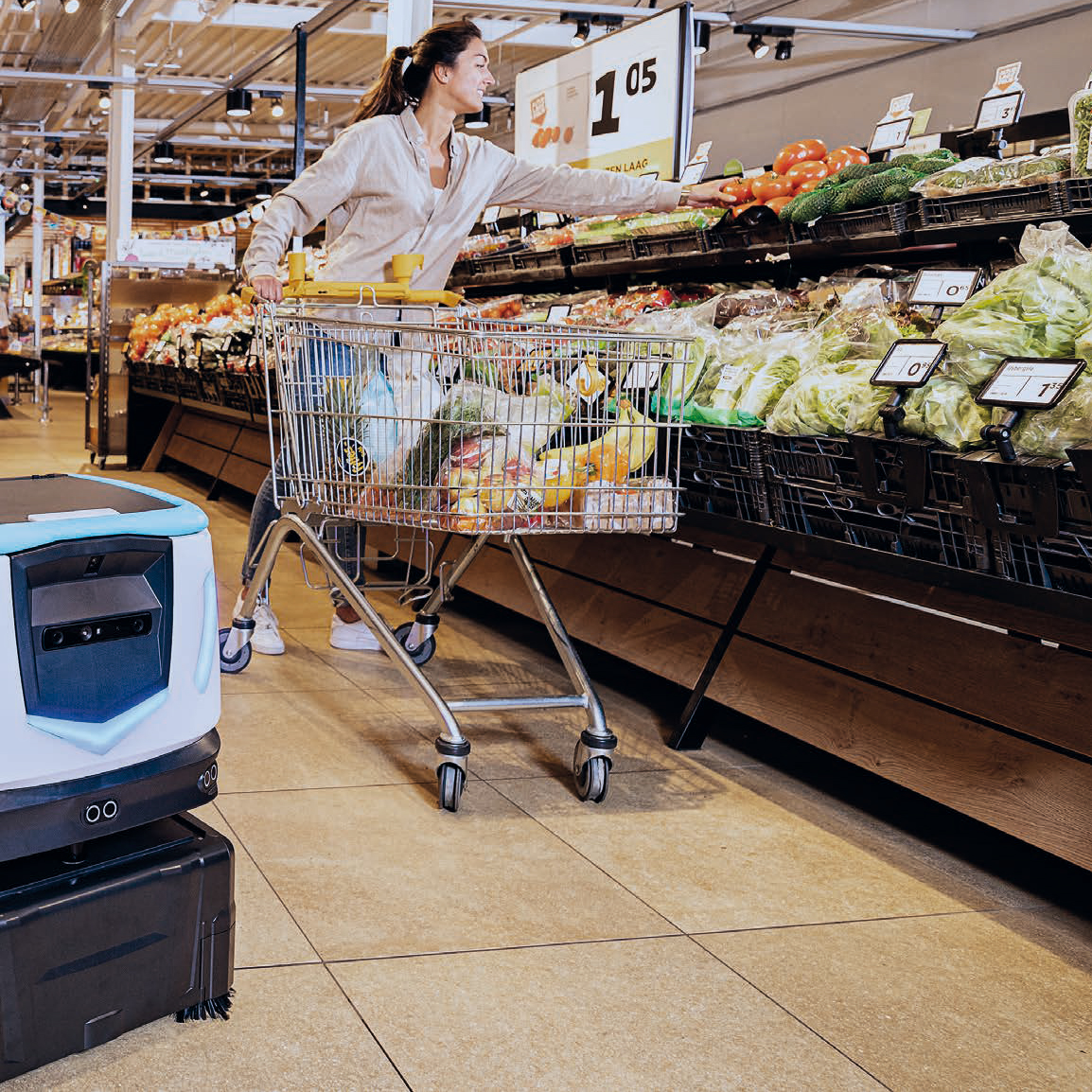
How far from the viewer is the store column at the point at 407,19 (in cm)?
548

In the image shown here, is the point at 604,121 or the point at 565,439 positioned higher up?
the point at 604,121

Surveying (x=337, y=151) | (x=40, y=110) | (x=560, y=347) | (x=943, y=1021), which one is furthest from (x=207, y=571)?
(x=40, y=110)

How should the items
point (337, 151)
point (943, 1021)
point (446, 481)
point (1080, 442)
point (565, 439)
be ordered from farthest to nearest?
point (337, 151), point (565, 439), point (446, 481), point (1080, 442), point (943, 1021)

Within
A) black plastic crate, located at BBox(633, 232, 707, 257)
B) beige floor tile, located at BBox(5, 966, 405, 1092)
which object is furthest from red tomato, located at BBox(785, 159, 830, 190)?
beige floor tile, located at BBox(5, 966, 405, 1092)

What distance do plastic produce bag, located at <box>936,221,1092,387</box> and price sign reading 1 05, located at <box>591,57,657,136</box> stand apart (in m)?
2.54

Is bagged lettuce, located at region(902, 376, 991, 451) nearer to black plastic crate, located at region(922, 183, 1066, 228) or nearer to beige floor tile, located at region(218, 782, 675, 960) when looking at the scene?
black plastic crate, located at region(922, 183, 1066, 228)

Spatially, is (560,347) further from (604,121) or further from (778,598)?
(604,121)

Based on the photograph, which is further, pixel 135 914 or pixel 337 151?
pixel 337 151

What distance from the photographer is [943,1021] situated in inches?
75.0

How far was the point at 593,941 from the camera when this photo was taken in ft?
6.89

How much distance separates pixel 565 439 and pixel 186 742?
49.4 inches

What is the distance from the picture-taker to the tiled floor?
1736 mm

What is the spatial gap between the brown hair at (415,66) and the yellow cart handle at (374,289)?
0.84 metres

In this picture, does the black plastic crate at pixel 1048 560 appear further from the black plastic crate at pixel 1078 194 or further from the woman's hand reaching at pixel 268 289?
the woman's hand reaching at pixel 268 289
